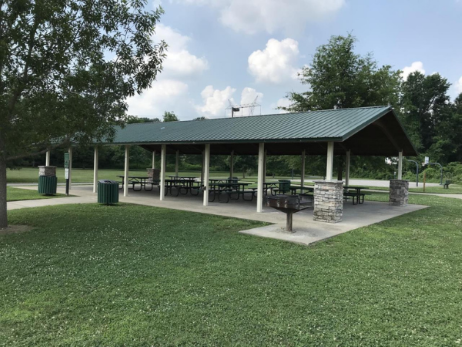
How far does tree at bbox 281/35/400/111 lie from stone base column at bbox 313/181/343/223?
14.5 meters

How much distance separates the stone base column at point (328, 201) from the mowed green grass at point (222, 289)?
5.51 ft

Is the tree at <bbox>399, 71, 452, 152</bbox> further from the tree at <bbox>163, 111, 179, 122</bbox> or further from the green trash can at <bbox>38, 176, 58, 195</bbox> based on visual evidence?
the green trash can at <bbox>38, 176, 58, 195</bbox>

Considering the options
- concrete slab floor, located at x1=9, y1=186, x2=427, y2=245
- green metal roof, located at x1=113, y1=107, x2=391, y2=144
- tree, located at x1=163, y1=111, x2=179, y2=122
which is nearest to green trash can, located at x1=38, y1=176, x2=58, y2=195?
concrete slab floor, located at x1=9, y1=186, x2=427, y2=245

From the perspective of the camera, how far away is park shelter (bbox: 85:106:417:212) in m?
9.25

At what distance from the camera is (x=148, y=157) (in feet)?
184

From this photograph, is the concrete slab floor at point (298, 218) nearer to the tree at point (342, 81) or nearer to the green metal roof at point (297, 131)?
the green metal roof at point (297, 131)

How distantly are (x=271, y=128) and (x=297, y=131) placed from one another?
55.5 inches

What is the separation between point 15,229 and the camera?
24.2 ft

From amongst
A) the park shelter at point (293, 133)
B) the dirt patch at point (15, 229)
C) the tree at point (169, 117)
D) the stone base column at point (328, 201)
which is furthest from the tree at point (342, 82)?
the tree at point (169, 117)

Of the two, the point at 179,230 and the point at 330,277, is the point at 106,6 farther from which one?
the point at 330,277

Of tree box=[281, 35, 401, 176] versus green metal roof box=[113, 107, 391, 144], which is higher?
tree box=[281, 35, 401, 176]

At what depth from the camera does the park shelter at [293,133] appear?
9250 millimetres

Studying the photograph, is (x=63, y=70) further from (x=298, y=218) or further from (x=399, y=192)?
(x=399, y=192)

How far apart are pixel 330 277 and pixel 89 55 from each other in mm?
6501
